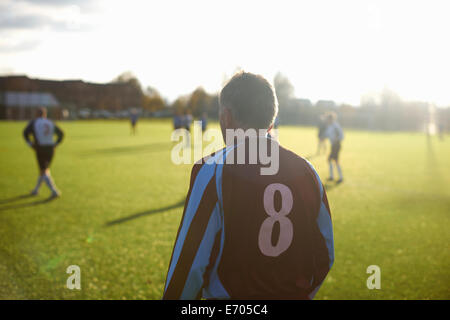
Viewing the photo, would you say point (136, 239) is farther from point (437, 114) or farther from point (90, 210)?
point (437, 114)

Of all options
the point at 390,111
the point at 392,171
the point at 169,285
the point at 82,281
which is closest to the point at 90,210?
the point at 82,281

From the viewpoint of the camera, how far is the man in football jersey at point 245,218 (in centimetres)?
169

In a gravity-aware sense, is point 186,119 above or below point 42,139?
above

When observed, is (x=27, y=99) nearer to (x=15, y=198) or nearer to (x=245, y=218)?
(x=15, y=198)

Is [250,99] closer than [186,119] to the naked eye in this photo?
Yes

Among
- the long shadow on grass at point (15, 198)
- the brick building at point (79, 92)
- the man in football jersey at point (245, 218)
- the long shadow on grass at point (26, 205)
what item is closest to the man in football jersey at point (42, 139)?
the long shadow on grass at point (26, 205)

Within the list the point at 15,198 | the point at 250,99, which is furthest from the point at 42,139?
the point at 250,99

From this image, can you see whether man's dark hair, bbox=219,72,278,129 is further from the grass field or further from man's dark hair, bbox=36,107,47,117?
man's dark hair, bbox=36,107,47,117

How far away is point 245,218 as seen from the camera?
5.57 ft

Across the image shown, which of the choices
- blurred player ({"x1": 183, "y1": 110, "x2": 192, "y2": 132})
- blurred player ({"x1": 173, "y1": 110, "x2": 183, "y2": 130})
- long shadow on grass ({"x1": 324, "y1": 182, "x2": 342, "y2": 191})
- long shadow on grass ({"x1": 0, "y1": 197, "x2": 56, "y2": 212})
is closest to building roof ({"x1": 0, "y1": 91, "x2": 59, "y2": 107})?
blurred player ({"x1": 173, "y1": 110, "x2": 183, "y2": 130})

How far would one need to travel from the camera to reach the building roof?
7388 centimetres

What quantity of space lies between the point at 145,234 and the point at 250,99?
17.5ft

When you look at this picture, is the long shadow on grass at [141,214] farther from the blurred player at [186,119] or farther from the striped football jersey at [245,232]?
the blurred player at [186,119]

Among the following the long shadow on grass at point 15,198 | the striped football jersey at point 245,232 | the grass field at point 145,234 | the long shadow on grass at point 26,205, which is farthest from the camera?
the long shadow on grass at point 15,198
